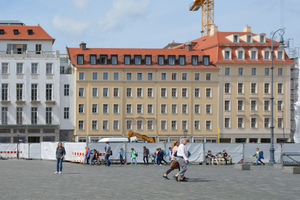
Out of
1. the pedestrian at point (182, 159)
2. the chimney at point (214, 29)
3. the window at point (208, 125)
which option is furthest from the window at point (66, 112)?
the pedestrian at point (182, 159)

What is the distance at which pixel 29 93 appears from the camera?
245ft

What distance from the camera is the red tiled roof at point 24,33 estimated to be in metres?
76.9

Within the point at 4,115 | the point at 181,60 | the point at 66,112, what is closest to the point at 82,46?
the point at 66,112

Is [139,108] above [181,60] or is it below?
below

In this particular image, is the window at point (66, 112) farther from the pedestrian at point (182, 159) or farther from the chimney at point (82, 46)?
the pedestrian at point (182, 159)

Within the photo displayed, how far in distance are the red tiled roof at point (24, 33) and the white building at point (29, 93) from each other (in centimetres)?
15

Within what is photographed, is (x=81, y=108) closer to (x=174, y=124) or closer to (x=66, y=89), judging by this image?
(x=66, y=89)

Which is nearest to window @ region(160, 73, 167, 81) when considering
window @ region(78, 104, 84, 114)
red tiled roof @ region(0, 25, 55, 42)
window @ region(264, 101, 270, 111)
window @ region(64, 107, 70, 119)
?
window @ region(78, 104, 84, 114)

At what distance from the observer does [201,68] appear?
78.2 metres

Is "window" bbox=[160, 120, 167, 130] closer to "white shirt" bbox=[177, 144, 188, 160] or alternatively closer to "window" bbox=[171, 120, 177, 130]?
"window" bbox=[171, 120, 177, 130]

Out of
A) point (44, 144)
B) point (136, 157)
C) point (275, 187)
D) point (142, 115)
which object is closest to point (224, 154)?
point (136, 157)

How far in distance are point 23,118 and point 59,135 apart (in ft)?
18.7

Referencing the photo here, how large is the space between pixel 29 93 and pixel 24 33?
32.4 ft

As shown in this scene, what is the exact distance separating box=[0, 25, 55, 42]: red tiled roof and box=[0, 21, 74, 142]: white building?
0.49 ft
